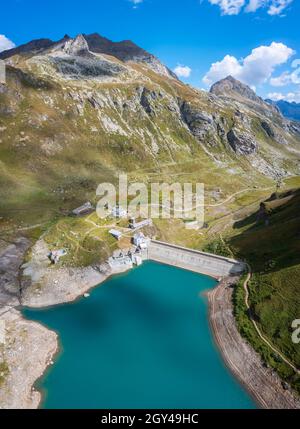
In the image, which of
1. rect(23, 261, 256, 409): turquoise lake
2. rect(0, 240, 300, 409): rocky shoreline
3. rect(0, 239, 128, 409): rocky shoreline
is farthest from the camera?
rect(0, 239, 128, 409): rocky shoreline

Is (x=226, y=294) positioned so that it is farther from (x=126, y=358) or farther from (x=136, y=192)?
(x=136, y=192)

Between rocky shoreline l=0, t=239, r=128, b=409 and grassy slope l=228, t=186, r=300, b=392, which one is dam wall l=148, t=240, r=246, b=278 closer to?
grassy slope l=228, t=186, r=300, b=392

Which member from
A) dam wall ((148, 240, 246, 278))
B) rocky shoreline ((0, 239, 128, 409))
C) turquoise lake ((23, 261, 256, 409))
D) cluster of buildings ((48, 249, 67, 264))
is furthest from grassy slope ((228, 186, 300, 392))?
cluster of buildings ((48, 249, 67, 264))

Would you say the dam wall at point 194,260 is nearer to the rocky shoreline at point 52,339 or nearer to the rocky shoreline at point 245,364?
the rocky shoreline at point 52,339

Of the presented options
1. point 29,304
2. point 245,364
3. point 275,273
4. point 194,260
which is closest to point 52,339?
point 29,304

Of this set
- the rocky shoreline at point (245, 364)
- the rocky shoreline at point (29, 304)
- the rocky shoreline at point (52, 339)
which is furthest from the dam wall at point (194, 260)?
the rocky shoreline at point (29, 304)

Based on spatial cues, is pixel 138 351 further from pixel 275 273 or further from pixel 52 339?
pixel 275 273
